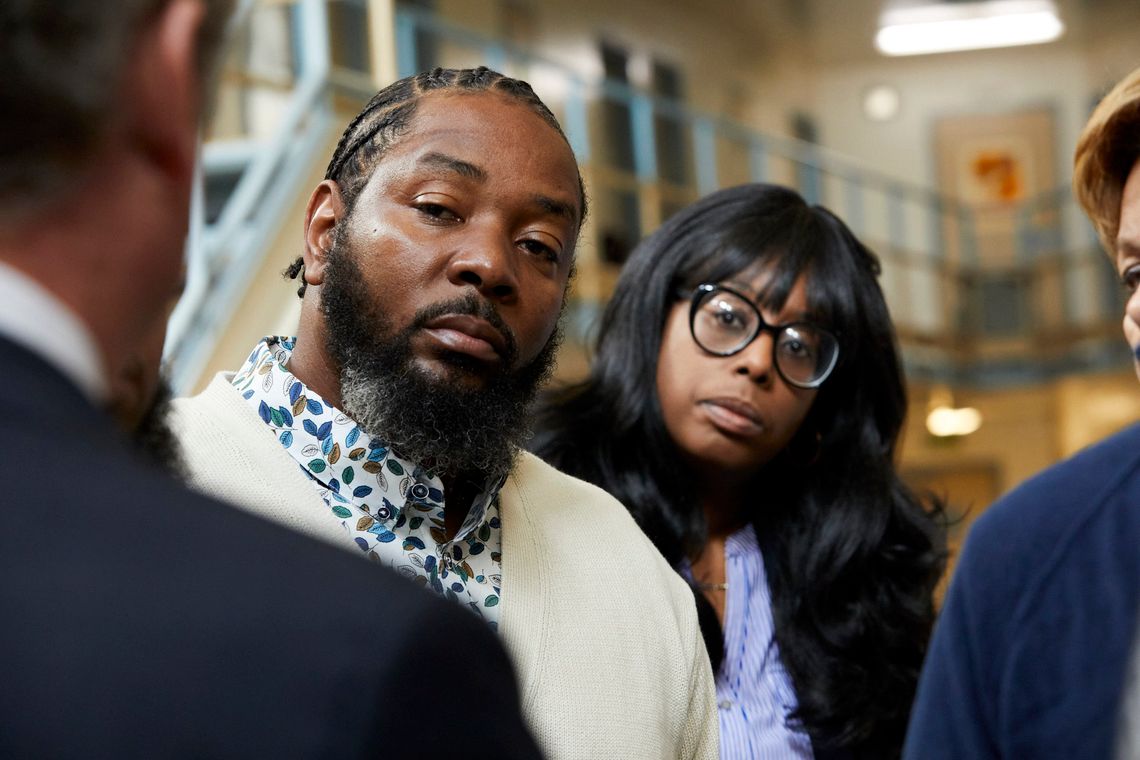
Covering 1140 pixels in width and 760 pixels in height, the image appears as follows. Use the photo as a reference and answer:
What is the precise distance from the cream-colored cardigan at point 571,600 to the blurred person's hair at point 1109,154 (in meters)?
0.76

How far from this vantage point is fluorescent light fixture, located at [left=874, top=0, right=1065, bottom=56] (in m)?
14.9

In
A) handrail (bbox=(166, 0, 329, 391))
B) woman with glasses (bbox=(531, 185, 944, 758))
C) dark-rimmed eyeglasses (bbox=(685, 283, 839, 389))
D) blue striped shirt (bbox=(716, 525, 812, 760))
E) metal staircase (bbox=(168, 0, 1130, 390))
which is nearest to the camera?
blue striped shirt (bbox=(716, 525, 812, 760))

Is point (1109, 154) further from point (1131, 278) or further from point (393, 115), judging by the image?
point (393, 115)

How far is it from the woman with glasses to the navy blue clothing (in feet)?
3.86

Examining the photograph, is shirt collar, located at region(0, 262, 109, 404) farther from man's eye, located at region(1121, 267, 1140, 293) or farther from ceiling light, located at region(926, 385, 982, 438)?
ceiling light, located at region(926, 385, 982, 438)

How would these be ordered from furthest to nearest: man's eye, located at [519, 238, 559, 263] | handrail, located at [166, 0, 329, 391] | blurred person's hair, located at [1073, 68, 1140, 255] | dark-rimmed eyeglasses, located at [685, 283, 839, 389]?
handrail, located at [166, 0, 329, 391] < dark-rimmed eyeglasses, located at [685, 283, 839, 389] < man's eye, located at [519, 238, 559, 263] < blurred person's hair, located at [1073, 68, 1140, 255]

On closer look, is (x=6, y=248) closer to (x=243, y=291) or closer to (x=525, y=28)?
(x=243, y=291)

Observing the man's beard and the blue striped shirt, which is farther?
the blue striped shirt

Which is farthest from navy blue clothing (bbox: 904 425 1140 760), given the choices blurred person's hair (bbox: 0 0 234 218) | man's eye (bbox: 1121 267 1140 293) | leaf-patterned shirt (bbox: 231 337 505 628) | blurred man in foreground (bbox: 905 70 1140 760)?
blurred person's hair (bbox: 0 0 234 218)

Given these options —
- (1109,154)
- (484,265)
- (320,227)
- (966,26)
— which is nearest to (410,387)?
(484,265)

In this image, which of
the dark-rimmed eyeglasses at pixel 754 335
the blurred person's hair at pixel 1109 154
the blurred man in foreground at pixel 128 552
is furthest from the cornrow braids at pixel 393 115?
the blurred man in foreground at pixel 128 552

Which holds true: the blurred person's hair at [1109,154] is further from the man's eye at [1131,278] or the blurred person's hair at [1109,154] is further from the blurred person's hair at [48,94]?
the blurred person's hair at [48,94]

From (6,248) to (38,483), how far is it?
129 millimetres

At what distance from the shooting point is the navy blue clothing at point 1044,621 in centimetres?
130
